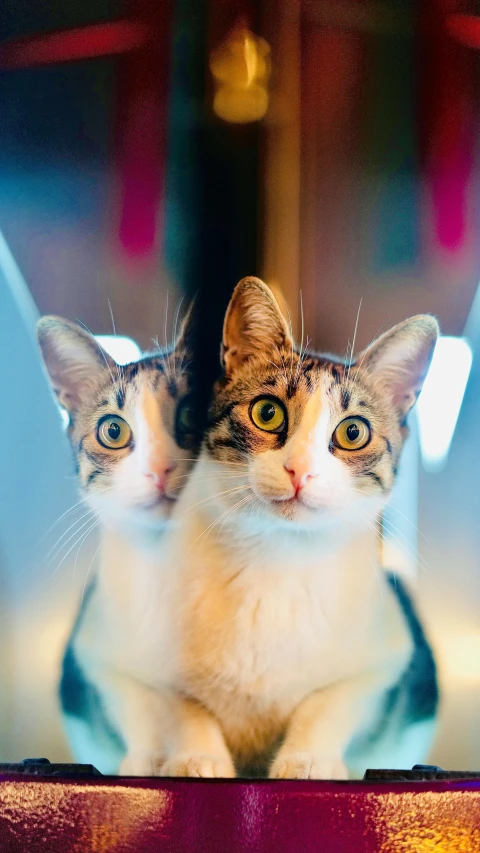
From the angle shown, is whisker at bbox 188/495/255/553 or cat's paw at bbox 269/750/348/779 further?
whisker at bbox 188/495/255/553

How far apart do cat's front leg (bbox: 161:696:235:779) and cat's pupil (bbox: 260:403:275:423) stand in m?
0.49

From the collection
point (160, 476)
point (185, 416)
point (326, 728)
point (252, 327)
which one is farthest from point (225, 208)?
point (326, 728)

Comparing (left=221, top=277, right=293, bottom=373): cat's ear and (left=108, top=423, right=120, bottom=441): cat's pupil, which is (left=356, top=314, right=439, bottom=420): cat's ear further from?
(left=108, top=423, right=120, bottom=441): cat's pupil

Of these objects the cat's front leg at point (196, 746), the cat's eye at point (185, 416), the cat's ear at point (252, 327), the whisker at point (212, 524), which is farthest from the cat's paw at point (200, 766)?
the cat's ear at point (252, 327)

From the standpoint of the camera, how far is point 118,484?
1273 mm

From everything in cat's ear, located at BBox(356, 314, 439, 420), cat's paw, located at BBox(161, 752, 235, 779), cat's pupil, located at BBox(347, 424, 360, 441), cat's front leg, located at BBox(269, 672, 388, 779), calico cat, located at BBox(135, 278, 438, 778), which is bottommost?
cat's paw, located at BBox(161, 752, 235, 779)

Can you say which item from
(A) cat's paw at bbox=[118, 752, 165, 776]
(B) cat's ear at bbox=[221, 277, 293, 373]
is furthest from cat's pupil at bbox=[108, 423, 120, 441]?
(A) cat's paw at bbox=[118, 752, 165, 776]

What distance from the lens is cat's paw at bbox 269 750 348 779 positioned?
113 cm

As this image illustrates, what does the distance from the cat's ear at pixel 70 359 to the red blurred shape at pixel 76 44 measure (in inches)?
21.1

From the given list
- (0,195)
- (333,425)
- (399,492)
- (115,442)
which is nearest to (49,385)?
(115,442)

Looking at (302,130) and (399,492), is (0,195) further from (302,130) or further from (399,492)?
(399,492)

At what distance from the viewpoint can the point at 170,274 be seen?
4.39 ft

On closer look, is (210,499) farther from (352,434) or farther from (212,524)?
(352,434)

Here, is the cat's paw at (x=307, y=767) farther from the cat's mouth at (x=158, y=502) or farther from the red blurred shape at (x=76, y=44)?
the red blurred shape at (x=76, y=44)
